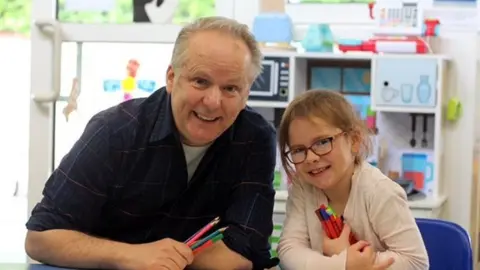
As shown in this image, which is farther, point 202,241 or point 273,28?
point 273,28

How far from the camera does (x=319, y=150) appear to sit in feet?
5.16

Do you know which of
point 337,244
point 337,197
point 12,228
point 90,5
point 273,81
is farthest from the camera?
point 12,228

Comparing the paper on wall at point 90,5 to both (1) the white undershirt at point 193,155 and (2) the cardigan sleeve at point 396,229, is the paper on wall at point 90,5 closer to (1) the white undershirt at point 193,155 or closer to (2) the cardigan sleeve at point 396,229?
(1) the white undershirt at point 193,155

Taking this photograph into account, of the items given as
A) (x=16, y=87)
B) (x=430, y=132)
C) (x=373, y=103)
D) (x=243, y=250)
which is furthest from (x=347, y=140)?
(x=16, y=87)

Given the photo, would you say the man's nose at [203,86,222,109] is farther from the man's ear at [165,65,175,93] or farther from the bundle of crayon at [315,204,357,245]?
the bundle of crayon at [315,204,357,245]

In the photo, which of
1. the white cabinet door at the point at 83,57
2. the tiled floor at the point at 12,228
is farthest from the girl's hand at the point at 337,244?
the tiled floor at the point at 12,228

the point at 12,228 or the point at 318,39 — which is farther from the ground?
the point at 318,39

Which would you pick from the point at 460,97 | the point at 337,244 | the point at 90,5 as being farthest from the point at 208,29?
the point at 90,5

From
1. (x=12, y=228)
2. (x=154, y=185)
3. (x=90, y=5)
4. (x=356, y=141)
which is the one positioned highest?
(x=90, y=5)

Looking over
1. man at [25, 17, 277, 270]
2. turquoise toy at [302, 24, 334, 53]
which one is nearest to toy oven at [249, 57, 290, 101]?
turquoise toy at [302, 24, 334, 53]

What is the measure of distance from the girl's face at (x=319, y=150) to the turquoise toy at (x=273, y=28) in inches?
50.7

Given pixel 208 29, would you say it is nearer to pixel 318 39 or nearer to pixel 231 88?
pixel 231 88

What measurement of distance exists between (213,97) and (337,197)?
0.37m

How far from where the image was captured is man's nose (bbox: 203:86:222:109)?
1.50 metres
